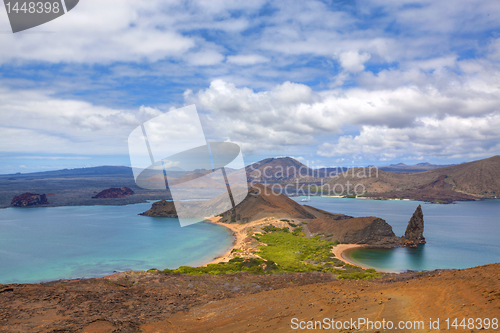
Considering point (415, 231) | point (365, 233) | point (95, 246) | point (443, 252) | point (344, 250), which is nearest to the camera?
point (344, 250)

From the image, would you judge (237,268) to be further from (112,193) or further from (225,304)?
(112,193)

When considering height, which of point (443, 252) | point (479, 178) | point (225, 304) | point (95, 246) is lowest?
point (479, 178)

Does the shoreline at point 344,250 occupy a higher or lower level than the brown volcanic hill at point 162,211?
lower

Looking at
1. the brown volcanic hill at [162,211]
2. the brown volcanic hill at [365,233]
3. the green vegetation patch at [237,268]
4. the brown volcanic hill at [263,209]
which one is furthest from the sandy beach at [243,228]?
the brown volcanic hill at [162,211]

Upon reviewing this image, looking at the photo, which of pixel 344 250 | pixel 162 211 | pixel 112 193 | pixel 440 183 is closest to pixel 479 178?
pixel 440 183

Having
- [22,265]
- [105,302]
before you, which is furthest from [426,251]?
[22,265]

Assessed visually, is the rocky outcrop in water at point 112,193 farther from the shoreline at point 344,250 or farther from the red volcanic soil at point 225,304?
the red volcanic soil at point 225,304

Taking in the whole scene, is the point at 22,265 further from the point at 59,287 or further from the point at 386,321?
the point at 386,321
